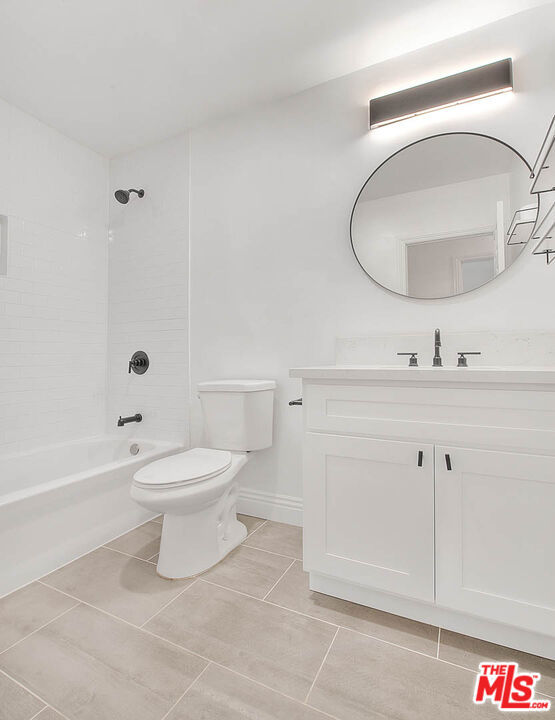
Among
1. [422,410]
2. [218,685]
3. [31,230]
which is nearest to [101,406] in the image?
[31,230]

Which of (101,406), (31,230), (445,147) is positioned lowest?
(101,406)

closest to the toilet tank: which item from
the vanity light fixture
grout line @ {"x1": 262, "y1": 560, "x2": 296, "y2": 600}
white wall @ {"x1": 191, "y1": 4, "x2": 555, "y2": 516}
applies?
white wall @ {"x1": 191, "y1": 4, "x2": 555, "y2": 516}

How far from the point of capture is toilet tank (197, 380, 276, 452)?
1.97m

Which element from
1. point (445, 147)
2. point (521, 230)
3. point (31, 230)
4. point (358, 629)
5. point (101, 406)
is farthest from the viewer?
point (101, 406)

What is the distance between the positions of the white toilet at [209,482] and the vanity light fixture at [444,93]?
4.88 feet

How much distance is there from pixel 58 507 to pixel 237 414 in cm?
90

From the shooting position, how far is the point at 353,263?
1963 mm

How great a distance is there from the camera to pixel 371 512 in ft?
4.32

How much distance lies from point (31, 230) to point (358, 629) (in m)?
2.70

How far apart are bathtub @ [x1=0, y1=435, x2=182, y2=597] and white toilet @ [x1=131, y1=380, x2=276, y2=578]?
37 centimetres

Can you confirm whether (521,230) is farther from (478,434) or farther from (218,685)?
(218,685)

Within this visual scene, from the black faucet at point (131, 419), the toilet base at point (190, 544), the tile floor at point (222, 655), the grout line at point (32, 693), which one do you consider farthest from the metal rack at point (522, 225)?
the black faucet at point (131, 419)

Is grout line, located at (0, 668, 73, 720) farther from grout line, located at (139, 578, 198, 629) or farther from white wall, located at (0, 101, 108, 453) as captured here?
white wall, located at (0, 101, 108, 453)

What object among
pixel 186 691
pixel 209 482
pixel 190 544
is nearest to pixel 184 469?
pixel 209 482
